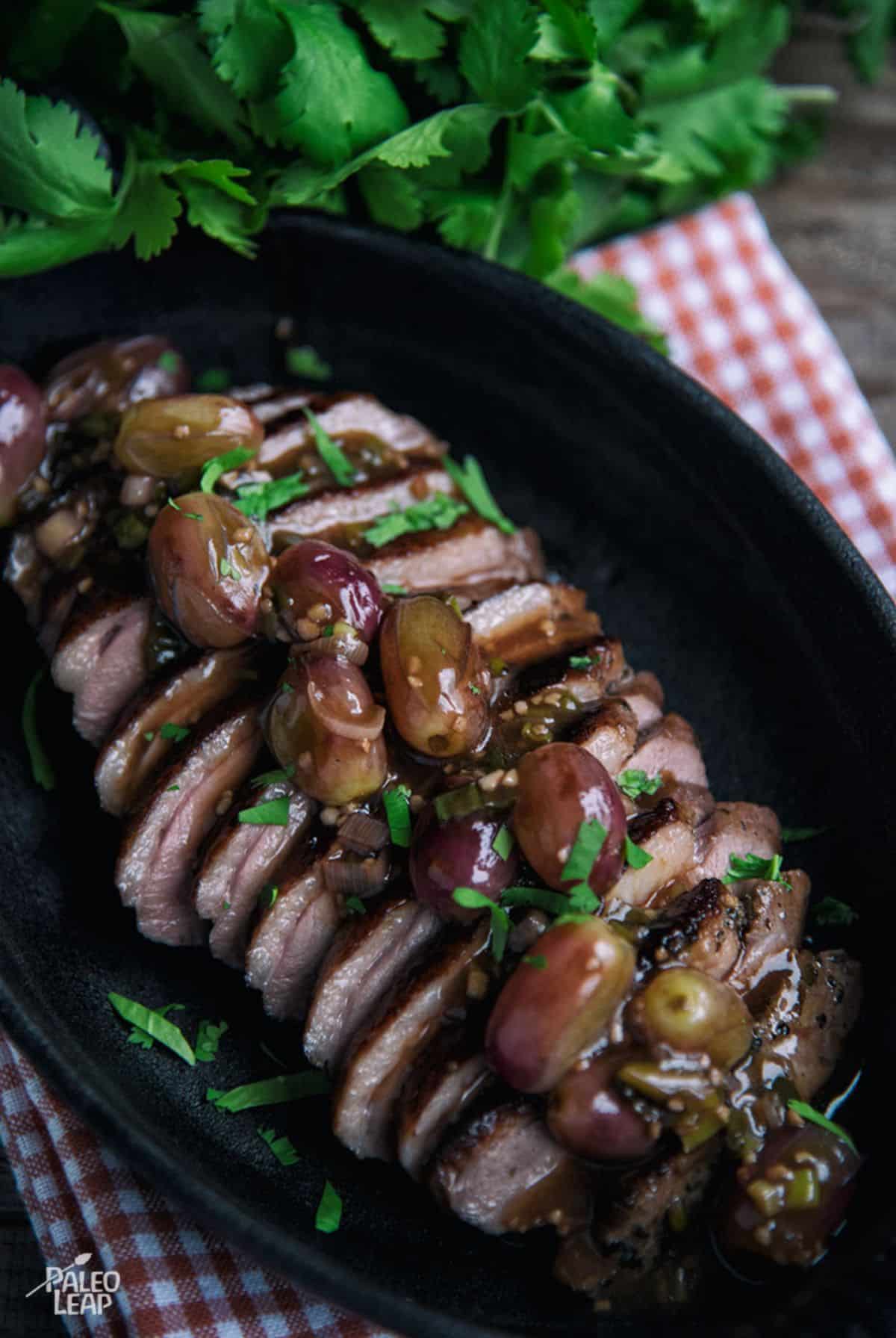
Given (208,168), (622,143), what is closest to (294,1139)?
(208,168)

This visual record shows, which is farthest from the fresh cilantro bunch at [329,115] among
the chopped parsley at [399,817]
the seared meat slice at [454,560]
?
the chopped parsley at [399,817]

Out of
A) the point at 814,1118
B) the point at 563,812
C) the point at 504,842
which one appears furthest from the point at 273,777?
the point at 814,1118

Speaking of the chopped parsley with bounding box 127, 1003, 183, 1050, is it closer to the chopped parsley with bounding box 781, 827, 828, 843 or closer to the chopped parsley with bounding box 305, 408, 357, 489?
the chopped parsley with bounding box 305, 408, 357, 489

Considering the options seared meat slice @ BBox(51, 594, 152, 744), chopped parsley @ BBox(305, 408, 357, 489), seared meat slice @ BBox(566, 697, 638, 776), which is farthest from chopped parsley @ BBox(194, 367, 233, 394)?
seared meat slice @ BBox(566, 697, 638, 776)

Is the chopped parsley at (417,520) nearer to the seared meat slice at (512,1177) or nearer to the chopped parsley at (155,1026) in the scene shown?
the chopped parsley at (155,1026)

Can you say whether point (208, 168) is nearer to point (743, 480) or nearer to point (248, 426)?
point (248, 426)

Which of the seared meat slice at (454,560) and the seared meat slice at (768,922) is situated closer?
the seared meat slice at (768,922)
